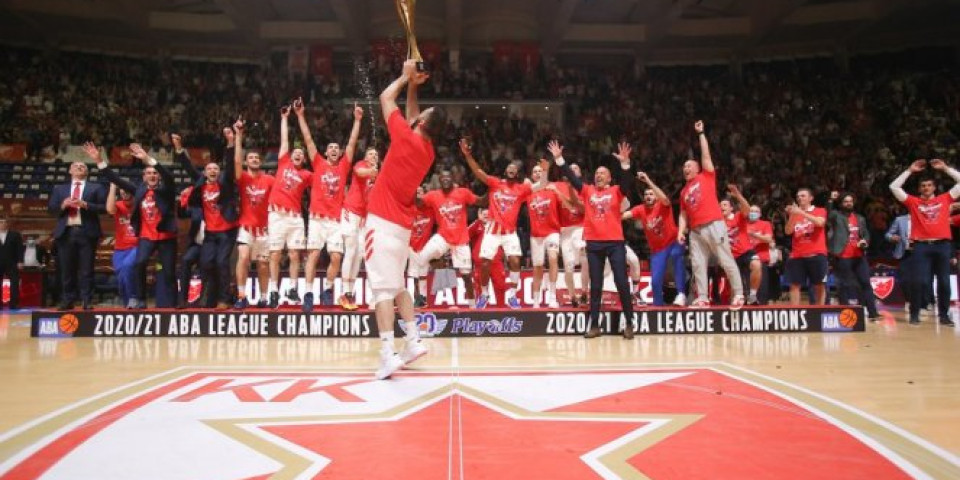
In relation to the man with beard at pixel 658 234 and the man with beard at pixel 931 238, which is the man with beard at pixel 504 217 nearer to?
the man with beard at pixel 658 234

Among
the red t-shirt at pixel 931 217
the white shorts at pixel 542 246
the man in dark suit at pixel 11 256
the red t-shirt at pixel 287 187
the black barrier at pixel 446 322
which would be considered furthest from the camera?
the man in dark suit at pixel 11 256

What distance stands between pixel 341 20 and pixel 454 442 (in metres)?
20.8

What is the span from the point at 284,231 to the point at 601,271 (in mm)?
3967

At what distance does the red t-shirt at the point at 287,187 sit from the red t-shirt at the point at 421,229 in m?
1.73

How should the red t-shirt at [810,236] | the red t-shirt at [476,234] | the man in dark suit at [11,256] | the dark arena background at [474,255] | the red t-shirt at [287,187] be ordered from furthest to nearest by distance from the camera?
1. the man in dark suit at [11,256]
2. the red t-shirt at [476,234]
3. the red t-shirt at [810,236]
4. the red t-shirt at [287,187]
5. the dark arena background at [474,255]

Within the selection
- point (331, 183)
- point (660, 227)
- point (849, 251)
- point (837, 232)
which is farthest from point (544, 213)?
point (849, 251)

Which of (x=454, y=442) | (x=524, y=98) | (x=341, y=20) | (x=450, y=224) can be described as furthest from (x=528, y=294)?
(x=341, y=20)

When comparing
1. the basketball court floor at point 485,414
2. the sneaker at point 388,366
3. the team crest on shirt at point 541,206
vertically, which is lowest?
the basketball court floor at point 485,414

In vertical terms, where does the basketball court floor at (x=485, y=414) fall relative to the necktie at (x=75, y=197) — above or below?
below

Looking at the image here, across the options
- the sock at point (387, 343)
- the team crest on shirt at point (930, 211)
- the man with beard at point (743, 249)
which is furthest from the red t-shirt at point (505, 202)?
the team crest on shirt at point (930, 211)

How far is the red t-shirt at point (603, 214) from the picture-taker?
23.4 ft

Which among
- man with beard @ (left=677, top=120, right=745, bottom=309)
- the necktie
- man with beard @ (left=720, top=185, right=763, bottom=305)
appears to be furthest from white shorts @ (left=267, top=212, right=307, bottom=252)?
man with beard @ (left=720, top=185, right=763, bottom=305)

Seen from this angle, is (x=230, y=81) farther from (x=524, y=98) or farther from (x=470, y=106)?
(x=524, y=98)

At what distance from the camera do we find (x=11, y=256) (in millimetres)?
12086
